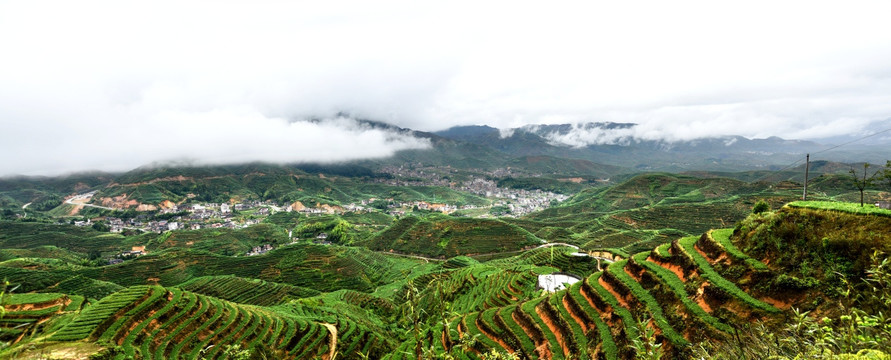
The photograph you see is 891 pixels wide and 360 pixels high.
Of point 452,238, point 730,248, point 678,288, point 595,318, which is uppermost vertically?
point 730,248

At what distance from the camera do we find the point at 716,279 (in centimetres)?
2239

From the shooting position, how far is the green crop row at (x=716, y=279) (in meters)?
20.2

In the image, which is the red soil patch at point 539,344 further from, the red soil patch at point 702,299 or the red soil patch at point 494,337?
the red soil patch at point 702,299

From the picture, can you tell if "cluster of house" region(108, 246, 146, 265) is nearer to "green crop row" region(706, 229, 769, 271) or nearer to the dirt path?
the dirt path

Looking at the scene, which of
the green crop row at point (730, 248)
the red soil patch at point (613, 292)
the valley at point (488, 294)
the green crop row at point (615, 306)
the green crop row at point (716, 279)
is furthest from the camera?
the red soil patch at point (613, 292)

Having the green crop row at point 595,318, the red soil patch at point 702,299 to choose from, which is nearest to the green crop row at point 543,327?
the green crop row at point 595,318

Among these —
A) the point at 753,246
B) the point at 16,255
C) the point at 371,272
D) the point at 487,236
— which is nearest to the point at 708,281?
the point at 753,246

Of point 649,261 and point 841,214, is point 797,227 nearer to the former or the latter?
point 841,214

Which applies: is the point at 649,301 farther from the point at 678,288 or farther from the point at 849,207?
the point at 849,207

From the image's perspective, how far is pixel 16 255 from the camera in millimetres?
81875

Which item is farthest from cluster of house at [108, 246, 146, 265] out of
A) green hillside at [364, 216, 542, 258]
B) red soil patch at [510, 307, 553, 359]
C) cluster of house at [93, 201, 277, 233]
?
red soil patch at [510, 307, 553, 359]

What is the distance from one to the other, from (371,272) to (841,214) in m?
75.6

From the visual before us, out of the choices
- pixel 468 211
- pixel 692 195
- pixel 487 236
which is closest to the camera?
pixel 487 236

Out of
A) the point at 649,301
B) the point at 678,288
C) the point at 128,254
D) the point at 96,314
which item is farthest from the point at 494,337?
the point at 128,254
